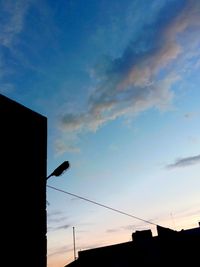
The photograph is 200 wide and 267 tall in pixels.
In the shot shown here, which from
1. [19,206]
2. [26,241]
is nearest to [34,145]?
[19,206]

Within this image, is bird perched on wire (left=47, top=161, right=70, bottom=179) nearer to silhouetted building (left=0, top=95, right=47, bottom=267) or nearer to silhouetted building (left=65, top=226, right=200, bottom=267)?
silhouetted building (left=0, top=95, right=47, bottom=267)

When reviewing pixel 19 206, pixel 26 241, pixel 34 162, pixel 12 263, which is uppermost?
pixel 34 162

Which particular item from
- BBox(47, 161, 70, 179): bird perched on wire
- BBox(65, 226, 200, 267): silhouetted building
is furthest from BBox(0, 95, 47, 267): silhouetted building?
BBox(65, 226, 200, 267): silhouetted building

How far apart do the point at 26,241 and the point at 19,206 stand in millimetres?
845

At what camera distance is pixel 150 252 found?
96.7ft

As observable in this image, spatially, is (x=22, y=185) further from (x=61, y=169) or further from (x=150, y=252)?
(x=150, y=252)

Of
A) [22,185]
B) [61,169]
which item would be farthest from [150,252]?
[22,185]

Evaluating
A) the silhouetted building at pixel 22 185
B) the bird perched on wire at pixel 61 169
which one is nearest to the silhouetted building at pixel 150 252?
the bird perched on wire at pixel 61 169

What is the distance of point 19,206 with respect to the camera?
704 centimetres

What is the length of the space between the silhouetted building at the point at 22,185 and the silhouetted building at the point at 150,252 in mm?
22753

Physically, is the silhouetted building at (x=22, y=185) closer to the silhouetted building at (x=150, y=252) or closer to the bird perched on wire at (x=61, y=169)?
the bird perched on wire at (x=61, y=169)

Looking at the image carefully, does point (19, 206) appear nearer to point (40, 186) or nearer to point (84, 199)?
point (40, 186)

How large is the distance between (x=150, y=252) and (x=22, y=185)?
25.8 metres

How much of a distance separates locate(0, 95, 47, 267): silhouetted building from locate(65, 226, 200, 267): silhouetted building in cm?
2275
